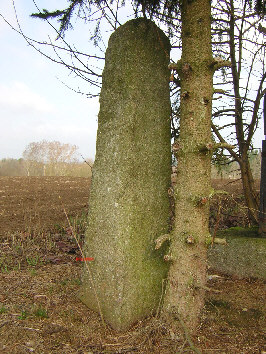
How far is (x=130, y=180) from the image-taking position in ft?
8.77

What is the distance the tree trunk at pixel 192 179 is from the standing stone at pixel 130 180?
0.24 metres

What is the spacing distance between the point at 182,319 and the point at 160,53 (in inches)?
86.1

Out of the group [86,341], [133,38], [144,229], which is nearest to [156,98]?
[133,38]

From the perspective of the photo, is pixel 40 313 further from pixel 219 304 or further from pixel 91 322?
pixel 219 304

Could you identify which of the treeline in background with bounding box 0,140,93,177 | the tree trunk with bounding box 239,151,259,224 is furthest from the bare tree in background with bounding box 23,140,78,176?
the tree trunk with bounding box 239,151,259,224

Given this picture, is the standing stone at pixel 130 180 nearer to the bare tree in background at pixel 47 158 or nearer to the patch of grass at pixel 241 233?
the patch of grass at pixel 241 233

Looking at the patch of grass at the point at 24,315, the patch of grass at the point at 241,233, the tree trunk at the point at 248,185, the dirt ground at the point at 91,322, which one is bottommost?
the dirt ground at the point at 91,322

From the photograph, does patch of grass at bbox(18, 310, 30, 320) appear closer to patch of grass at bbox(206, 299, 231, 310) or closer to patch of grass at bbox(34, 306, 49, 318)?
patch of grass at bbox(34, 306, 49, 318)

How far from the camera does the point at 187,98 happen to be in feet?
8.48

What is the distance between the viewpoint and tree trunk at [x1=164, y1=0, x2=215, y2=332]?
2537mm

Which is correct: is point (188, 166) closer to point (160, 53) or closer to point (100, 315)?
point (160, 53)

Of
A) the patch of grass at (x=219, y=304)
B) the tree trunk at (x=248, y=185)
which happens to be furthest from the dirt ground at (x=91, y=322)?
the tree trunk at (x=248, y=185)

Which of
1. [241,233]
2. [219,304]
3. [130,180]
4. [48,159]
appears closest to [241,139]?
[241,233]

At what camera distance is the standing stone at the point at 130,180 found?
265cm
